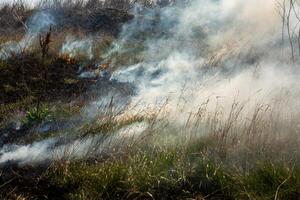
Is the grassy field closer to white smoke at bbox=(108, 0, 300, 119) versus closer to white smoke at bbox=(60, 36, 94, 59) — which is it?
white smoke at bbox=(108, 0, 300, 119)

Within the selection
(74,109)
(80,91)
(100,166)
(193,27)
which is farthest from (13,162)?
(193,27)

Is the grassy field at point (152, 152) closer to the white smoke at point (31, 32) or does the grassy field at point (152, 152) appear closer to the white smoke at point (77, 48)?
the white smoke at point (31, 32)

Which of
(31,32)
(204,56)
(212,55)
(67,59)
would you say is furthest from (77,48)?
(212,55)

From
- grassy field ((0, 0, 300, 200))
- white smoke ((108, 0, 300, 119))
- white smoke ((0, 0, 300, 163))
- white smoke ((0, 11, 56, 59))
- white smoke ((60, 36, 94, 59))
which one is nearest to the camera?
grassy field ((0, 0, 300, 200))

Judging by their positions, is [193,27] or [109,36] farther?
[109,36]

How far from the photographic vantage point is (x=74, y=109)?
29.4 feet

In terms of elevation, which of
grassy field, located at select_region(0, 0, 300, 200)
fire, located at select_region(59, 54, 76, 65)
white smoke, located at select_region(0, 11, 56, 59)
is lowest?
grassy field, located at select_region(0, 0, 300, 200)

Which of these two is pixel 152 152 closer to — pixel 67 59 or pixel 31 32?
pixel 67 59

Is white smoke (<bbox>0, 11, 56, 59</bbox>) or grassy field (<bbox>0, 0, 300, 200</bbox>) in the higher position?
white smoke (<bbox>0, 11, 56, 59</bbox>)

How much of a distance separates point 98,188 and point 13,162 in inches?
61.6

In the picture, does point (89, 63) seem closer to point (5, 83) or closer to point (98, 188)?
point (5, 83)

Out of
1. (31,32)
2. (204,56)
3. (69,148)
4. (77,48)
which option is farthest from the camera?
(31,32)

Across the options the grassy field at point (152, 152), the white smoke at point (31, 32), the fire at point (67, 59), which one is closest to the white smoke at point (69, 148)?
the grassy field at point (152, 152)

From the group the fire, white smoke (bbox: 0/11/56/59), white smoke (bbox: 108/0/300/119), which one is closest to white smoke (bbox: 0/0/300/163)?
white smoke (bbox: 108/0/300/119)
